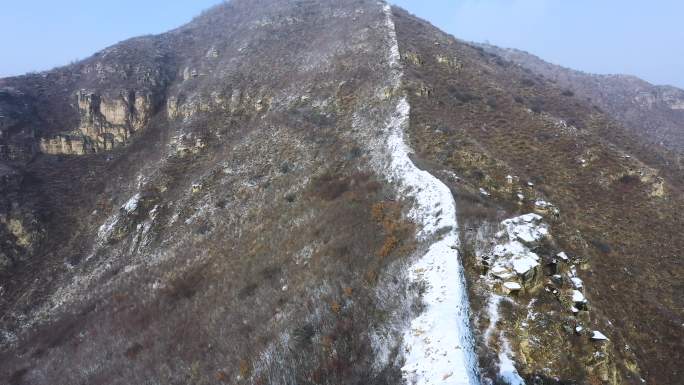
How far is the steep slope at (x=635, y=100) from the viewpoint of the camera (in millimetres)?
68938

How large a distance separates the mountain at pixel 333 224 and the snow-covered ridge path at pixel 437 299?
0.09 metres

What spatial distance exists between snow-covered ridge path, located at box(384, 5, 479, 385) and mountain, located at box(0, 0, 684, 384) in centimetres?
9

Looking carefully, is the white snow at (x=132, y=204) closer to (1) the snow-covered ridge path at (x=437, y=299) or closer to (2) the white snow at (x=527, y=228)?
(1) the snow-covered ridge path at (x=437, y=299)

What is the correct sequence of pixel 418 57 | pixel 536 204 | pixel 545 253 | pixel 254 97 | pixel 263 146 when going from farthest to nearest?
1. pixel 254 97
2. pixel 418 57
3. pixel 263 146
4. pixel 536 204
5. pixel 545 253

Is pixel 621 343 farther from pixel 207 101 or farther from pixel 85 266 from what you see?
pixel 207 101

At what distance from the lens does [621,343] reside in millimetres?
14445

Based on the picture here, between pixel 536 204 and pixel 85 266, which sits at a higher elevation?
pixel 536 204

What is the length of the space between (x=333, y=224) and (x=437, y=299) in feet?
35.8

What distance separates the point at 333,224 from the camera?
23.6m

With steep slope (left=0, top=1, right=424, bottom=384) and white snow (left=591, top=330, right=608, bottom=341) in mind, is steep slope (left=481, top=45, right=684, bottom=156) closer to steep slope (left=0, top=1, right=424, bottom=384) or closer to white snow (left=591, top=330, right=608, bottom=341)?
steep slope (left=0, top=1, right=424, bottom=384)

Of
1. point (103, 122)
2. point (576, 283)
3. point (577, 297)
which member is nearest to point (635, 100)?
point (576, 283)

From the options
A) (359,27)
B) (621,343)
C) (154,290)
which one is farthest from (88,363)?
(359,27)

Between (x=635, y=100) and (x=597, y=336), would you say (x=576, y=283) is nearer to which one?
(x=597, y=336)

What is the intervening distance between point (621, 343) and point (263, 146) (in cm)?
3329
